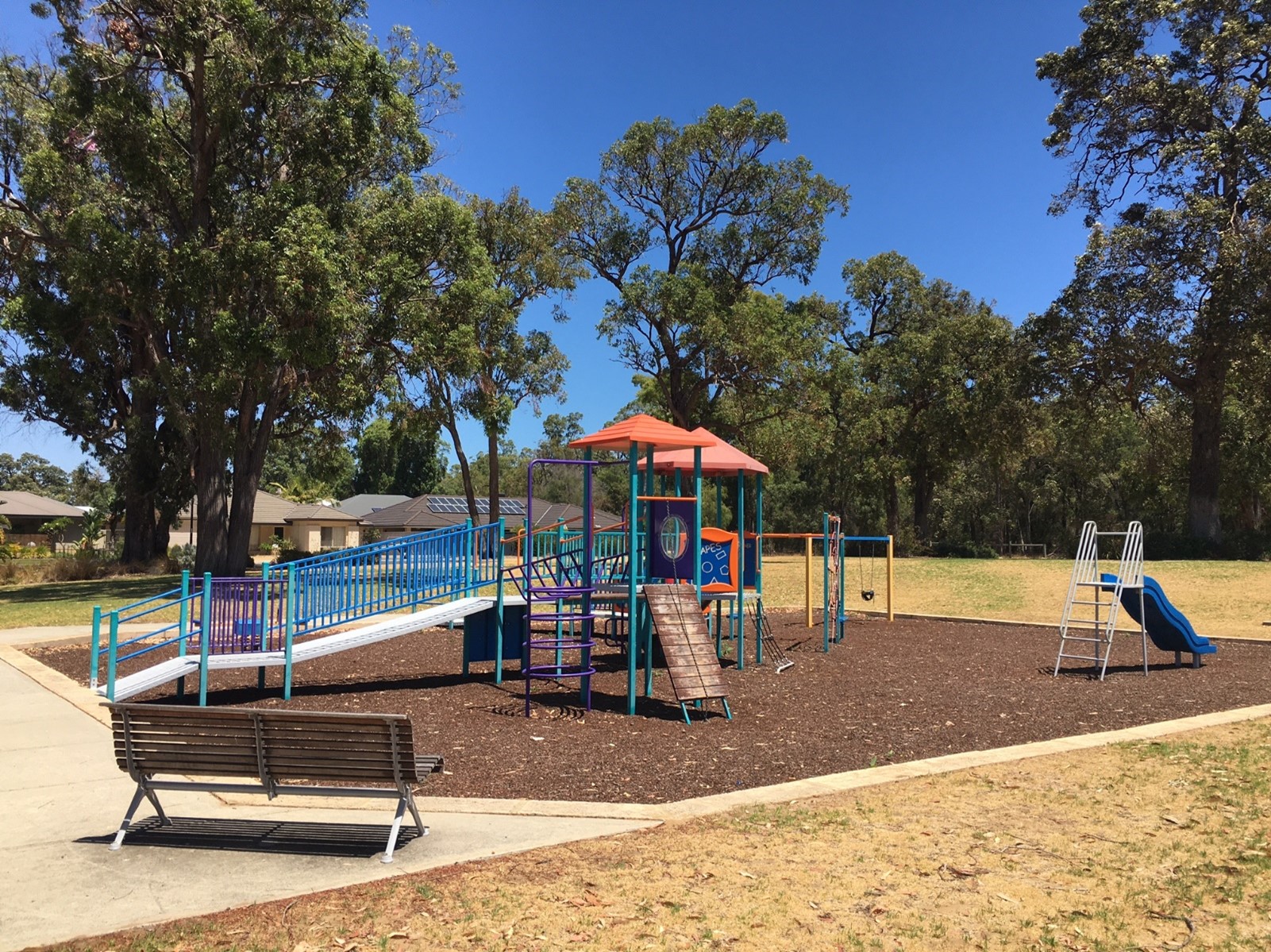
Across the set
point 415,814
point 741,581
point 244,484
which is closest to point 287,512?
point 244,484

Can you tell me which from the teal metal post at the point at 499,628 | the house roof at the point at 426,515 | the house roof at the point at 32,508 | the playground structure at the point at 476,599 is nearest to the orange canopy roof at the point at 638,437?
the playground structure at the point at 476,599

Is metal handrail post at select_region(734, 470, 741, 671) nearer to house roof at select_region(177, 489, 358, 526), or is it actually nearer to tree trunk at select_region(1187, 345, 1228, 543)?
tree trunk at select_region(1187, 345, 1228, 543)

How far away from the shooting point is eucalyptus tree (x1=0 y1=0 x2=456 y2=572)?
935 inches

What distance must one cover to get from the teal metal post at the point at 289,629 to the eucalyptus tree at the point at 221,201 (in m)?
14.1

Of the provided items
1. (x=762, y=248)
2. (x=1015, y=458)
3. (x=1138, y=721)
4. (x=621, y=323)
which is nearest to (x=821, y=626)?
(x=1138, y=721)

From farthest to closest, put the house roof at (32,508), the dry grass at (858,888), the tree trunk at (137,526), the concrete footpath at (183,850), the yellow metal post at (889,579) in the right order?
1. the house roof at (32,508)
2. the tree trunk at (137,526)
3. the yellow metal post at (889,579)
4. the concrete footpath at (183,850)
5. the dry grass at (858,888)

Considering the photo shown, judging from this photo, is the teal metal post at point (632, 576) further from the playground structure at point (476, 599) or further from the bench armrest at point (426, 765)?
the bench armrest at point (426, 765)

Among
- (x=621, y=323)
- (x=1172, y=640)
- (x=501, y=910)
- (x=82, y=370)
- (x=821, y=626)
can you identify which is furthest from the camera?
(x=621, y=323)

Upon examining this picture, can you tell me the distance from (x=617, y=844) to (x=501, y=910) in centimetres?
110

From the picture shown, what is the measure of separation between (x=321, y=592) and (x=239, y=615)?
904mm

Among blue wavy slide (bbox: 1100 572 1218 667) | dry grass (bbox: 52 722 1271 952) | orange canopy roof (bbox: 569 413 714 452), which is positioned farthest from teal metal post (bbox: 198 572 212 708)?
blue wavy slide (bbox: 1100 572 1218 667)

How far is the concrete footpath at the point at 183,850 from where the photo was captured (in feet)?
14.3

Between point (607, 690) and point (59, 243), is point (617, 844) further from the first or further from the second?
point (59, 243)

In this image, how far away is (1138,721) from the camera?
8773mm
